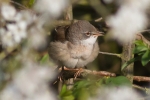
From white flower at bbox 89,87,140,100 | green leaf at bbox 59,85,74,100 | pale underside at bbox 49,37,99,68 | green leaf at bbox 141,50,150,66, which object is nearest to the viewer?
white flower at bbox 89,87,140,100

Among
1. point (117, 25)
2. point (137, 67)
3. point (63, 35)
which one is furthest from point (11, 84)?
point (137, 67)

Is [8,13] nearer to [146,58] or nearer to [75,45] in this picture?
[146,58]

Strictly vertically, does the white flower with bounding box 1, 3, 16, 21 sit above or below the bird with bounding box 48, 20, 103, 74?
above

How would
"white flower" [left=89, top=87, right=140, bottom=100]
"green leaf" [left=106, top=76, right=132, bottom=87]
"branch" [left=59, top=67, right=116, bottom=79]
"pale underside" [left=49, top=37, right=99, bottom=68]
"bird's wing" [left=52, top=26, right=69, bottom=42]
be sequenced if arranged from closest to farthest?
1. "white flower" [left=89, top=87, right=140, bottom=100]
2. "green leaf" [left=106, top=76, right=132, bottom=87]
3. "branch" [left=59, top=67, right=116, bottom=79]
4. "pale underside" [left=49, top=37, right=99, bottom=68]
5. "bird's wing" [left=52, top=26, right=69, bottom=42]

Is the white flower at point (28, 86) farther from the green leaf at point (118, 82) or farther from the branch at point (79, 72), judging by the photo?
the branch at point (79, 72)

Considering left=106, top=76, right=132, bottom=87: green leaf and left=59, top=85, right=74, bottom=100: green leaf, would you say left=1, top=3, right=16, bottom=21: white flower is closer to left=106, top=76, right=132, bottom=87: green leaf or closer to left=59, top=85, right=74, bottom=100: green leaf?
left=59, top=85, right=74, bottom=100: green leaf

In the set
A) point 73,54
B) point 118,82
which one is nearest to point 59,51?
point 73,54

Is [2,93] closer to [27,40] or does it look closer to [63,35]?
[27,40]

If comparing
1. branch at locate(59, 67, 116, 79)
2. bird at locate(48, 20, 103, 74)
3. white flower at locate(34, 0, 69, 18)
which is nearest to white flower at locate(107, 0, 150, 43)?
white flower at locate(34, 0, 69, 18)
